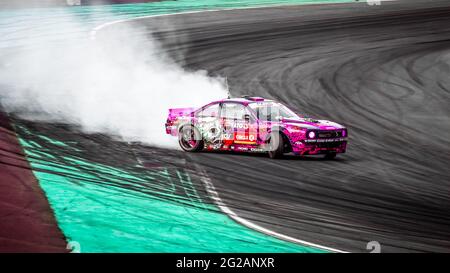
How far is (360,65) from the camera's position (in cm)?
2344

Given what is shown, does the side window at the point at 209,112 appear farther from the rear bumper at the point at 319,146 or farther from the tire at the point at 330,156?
the tire at the point at 330,156

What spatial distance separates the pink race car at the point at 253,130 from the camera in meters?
14.6

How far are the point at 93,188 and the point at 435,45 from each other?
15.7 m

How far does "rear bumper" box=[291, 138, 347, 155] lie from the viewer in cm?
1448

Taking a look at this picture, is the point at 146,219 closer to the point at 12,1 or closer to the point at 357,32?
the point at 357,32

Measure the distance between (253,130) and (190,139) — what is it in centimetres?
132

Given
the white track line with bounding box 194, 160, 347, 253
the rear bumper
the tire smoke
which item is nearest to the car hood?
the rear bumper

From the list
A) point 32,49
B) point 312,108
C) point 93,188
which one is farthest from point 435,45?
point 93,188

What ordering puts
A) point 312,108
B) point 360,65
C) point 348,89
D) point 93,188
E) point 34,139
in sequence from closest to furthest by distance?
1. point 93,188
2. point 34,139
3. point 312,108
4. point 348,89
5. point 360,65

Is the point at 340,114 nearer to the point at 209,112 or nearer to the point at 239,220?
the point at 209,112

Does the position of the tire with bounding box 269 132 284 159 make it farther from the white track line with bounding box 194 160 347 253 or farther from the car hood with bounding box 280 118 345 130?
the white track line with bounding box 194 160 347 253

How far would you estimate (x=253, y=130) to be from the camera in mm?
14898

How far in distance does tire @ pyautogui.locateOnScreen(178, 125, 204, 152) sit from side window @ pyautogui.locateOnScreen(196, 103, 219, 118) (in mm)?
311

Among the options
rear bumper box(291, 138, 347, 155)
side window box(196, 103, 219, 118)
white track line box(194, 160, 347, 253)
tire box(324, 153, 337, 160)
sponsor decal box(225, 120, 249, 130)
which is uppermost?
side window box(196, 103, 219, 118)
